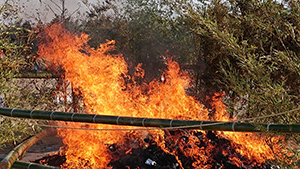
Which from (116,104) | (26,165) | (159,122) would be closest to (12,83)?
(116,104)

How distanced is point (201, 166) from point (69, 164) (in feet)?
8.23

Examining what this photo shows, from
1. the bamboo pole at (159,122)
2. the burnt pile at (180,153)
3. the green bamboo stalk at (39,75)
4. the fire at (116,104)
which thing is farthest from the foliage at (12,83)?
the bamboo pole at (159,122)

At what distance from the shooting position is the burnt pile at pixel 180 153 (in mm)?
5418

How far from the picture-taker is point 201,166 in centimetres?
540

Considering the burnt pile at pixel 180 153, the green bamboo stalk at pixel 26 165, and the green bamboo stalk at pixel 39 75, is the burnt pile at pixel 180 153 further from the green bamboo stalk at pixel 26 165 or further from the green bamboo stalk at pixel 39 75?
A: the green bamboo stalk at pixel 26 165

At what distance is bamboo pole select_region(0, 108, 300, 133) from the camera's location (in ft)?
6.49

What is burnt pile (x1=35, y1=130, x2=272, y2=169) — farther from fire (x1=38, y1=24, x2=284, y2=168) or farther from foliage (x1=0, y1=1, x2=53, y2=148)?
foliage (x1=0, y1=1, x2=53, y2=148)

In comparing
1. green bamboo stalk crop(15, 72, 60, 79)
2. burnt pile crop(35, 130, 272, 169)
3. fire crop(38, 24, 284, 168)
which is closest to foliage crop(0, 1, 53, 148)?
green bamboo stalk crop(15, 72, 60, 79)

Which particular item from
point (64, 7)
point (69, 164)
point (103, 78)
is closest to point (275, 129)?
point (69, 164)

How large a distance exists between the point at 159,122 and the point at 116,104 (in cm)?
539

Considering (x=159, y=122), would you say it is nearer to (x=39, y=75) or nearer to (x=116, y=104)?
(x=116, y=104)

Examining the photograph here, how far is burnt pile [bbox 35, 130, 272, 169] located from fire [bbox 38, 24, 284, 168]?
0.02 meters

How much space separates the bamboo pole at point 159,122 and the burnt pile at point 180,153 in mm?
2985

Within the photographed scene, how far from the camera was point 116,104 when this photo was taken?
7.54 m
